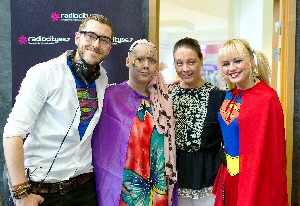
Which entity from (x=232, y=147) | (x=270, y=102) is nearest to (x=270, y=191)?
(x=232, y=147)

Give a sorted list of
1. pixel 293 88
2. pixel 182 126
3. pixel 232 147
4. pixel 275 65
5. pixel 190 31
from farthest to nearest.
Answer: pixel 190 31
pixel 275 65
pixel 293 88
pixel 182 126
pixel 232 147

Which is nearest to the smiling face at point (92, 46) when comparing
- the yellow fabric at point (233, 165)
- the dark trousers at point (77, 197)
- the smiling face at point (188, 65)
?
the smiling face at point (188, 65)

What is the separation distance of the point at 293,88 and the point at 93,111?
61.3 inches

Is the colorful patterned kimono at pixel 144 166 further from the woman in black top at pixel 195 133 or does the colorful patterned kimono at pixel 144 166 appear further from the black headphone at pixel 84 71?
the black headphone at pixel 84 71

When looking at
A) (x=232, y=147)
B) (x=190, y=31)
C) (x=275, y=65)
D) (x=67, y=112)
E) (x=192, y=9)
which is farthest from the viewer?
(x=190, y=31)

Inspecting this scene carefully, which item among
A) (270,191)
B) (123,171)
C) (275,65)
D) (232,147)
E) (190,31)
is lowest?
(270,191)

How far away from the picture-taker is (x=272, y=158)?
1847mm

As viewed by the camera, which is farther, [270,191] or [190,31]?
[190,31]

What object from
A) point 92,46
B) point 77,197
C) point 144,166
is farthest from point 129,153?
point 92,46

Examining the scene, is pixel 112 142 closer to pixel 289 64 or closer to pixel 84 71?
pixel 84 71

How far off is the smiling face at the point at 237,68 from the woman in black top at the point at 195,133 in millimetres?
183

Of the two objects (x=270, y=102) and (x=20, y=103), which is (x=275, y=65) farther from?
(x=20, y=103)

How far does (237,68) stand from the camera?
1885mm

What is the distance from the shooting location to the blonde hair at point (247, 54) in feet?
6.22
